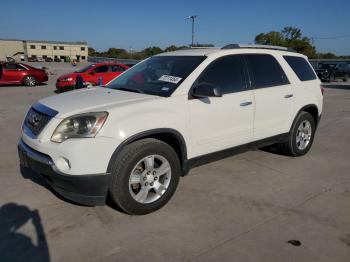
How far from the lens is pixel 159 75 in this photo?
432 cm

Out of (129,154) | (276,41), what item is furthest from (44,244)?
(276,41)

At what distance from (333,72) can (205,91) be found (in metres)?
26.8

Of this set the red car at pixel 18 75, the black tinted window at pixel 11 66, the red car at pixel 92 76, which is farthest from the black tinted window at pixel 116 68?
the black tinted window at pixel 11 66

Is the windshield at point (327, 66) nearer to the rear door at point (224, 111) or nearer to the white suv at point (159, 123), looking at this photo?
the white suv at point (159, 123)

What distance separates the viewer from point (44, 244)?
303cm

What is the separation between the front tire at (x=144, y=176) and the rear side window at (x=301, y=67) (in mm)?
2778

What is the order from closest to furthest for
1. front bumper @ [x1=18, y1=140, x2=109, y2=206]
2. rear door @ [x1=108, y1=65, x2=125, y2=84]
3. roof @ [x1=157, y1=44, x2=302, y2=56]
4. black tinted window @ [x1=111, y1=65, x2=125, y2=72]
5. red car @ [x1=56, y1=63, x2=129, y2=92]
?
front bumper @ [x1=18, y1=140, x2=109, y2=206], roof @ [x1=157, y1=44, x2=302, y2=56], red car @ [x1=56, y1=63, x2=129, y2=92], rear door @ [x1=108, y1=65, x2=125, y2=84], black tinted window @ [x1=111, y1=65, x2=125, y2=72]

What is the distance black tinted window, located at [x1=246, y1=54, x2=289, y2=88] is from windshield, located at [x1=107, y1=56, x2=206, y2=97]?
856mm

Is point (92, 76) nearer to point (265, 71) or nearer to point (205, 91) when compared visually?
point (265, 71)

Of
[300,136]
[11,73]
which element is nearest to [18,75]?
[11,73]

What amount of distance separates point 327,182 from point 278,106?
1.25 meters

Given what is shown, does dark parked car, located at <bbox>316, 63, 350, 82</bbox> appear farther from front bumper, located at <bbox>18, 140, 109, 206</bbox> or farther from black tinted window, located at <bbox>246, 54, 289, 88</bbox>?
front bumper, located at <bbox>18, 140, 109, 206</bbox>

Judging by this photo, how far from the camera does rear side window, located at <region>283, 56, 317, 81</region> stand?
530 cm

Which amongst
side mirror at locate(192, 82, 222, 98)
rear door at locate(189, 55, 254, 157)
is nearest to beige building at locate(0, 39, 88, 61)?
rear door at locate(189, 55, 254, 157)
